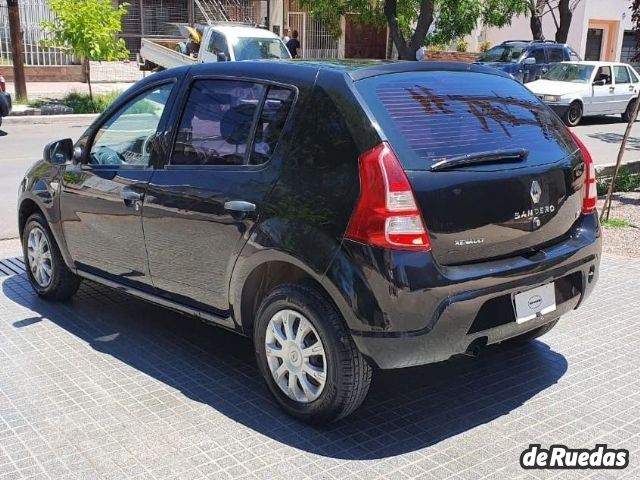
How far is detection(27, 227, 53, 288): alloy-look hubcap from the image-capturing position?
18.4 feet

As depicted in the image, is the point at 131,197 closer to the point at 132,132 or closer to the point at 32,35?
the point at 132,132

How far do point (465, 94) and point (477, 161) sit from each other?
0.51 metres

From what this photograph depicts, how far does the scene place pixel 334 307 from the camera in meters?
3.56

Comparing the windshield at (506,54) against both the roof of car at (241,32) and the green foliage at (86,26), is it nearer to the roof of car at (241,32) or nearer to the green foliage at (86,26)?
the roof of car at (241,32)

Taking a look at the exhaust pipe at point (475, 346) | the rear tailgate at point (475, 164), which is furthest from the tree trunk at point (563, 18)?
the exhaust pipe at point (475, 346)

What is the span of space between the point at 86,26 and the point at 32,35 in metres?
7.30

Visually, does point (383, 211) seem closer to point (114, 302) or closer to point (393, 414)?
point (393, 414)

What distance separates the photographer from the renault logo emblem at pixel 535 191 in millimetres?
3781

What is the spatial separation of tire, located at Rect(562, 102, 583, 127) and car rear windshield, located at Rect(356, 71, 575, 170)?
15779 millimetres

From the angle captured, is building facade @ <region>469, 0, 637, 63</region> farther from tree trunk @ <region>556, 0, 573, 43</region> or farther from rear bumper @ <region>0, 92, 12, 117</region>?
rear bumper @ <region>0, 92, 12, 117</region>

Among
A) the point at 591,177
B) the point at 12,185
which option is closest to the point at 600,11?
the point at 12,185

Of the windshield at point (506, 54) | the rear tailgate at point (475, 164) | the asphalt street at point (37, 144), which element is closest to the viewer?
the rear tailgate at point (475, 164)

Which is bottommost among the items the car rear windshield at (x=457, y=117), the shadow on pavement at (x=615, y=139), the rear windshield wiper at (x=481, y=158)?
the shadow on pavement at (x=615, y=139)

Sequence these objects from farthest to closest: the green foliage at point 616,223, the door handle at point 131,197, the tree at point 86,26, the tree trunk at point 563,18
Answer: the tree trunk at point 563,18 → the tree at point 86,26 → the green foliage at point 616,223 → the door handle at point 131,197
